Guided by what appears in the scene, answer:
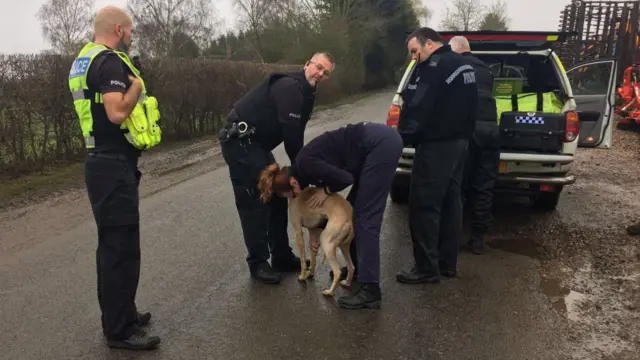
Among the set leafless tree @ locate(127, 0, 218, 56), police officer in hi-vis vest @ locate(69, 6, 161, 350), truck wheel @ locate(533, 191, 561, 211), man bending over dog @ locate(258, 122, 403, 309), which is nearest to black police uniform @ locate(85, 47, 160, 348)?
police officer in hi-vis vest @ locate(69, 6, 161, 350)

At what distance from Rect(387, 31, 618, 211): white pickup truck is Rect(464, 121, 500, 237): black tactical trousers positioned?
0.57m

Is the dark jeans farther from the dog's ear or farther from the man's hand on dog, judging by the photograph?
the dog's ear

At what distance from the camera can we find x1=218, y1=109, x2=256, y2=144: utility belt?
4.40 meters

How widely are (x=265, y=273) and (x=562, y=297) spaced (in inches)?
101

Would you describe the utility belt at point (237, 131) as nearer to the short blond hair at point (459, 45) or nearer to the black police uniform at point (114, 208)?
the black police uniform at point (114, 208)

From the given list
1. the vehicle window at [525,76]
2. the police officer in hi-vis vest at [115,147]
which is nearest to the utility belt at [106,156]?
the police officer in hi-vis vest at [115,147]

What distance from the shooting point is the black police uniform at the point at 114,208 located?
10.6 feet

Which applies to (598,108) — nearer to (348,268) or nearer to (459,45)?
(459,45)

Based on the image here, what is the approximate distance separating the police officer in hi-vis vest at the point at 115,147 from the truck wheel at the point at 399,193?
4.11 metres

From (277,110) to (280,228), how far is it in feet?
3.80

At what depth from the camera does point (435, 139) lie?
4609 mm

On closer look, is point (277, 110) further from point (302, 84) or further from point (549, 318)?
point (549, 318)

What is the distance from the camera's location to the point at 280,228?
4871 mm

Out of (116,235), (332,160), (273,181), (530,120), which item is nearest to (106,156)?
(116,235)
